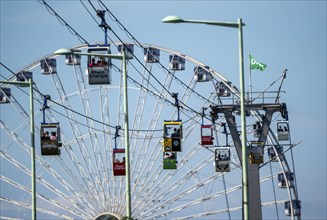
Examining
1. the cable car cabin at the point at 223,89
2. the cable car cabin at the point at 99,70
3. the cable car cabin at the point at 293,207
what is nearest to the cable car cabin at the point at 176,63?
the cable car cabin at the point at 223,89

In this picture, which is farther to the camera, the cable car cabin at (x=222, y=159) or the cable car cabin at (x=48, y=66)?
the cable car cabin at (x=48, y=66)

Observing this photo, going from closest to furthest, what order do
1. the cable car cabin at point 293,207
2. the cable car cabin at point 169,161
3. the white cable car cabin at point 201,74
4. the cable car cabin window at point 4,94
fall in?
the cable car cabin at point 169,161 → the cable car cabin at point 293,207 → the cable car cabin window at point 4,94 → the white cable car cabin at point 201,74

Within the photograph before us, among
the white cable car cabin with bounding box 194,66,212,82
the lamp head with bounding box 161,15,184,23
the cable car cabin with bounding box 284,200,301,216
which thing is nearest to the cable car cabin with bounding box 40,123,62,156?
the lamp head with bounding box 161,15,184,23

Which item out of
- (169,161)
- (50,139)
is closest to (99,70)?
(50,139)

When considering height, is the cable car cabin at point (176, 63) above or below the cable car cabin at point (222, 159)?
above

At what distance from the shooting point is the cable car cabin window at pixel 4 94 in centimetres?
10249

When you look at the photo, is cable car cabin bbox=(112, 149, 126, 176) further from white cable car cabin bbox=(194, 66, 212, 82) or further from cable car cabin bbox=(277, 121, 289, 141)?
white cable car cabin bbox=(194, 66, 212, 82)

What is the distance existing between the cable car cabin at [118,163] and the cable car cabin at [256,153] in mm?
8541

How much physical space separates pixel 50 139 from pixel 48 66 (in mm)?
28741

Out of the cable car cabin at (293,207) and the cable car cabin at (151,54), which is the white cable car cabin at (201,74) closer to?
the cable car cabin at (151,54)

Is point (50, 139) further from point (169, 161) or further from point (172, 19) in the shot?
point (172, 19)

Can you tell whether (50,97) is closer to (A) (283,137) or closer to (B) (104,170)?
(B) (104,170)

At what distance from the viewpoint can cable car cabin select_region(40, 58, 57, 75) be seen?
101750 mm

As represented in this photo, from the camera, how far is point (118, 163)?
7850cm
